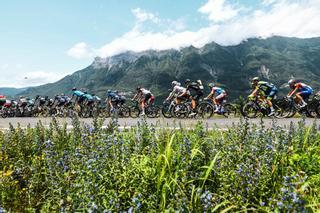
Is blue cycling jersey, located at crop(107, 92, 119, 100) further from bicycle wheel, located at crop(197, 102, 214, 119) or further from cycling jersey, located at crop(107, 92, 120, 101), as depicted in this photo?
bicycle wheel, located at crop(197, 102, 214, 119)

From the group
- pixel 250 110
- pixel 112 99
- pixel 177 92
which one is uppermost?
pixel 177 92

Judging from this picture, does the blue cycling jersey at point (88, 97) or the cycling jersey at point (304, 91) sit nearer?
the cycling jersey at point (304, 91)

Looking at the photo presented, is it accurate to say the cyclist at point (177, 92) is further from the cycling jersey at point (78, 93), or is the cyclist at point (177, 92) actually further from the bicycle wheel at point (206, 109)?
the cycling jersey at point (78, 93)

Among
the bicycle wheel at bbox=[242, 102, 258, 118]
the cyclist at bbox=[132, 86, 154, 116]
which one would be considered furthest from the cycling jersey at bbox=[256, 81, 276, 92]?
the cyclist at bbox=[132, 86, 154, 116]

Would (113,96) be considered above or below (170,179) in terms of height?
above

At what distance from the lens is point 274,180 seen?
432 cm

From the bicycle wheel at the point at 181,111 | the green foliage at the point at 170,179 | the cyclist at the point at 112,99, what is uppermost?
the cyclist at the point at 112,99

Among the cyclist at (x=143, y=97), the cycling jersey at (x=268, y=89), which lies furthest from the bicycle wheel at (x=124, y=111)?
the cycling jersey at (x=268, y=89)

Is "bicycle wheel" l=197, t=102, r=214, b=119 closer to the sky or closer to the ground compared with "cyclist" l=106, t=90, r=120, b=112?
closer to the ground

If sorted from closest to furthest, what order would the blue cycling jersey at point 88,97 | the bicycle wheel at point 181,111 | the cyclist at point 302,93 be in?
the cyclist at point 302,93 → the bicycle wheel at point 181,111 → the blue cycling jersey at point 88,97

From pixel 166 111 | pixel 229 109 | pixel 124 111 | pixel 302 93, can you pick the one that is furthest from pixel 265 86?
pixel 124 111

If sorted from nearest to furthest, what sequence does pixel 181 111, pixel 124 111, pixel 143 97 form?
pixel 181 111
pixel 143 97
pixel 124 111

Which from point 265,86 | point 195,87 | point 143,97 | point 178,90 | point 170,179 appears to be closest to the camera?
point 170,179

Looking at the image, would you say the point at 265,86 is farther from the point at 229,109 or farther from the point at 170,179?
the point at 170,179
